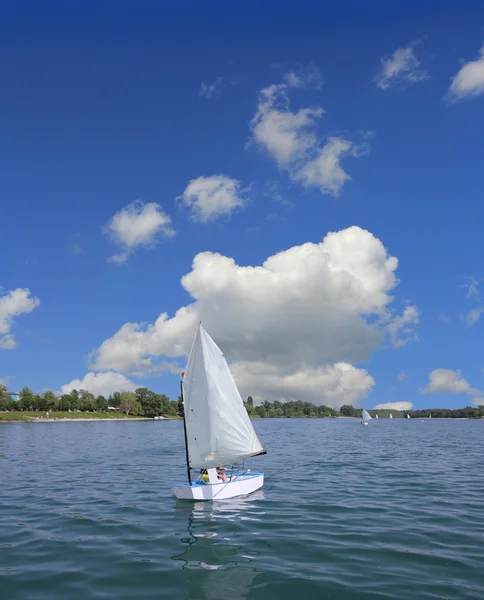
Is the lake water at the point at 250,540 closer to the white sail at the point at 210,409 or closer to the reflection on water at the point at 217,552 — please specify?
the reflection on water at the point at 217,552

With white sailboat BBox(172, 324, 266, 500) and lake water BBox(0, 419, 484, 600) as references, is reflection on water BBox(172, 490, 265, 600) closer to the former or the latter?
lake water BBox(0, 419, 484, 600)

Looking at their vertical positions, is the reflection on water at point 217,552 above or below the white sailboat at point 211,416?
below

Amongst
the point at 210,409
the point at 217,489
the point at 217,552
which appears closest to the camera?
the point at 217,552

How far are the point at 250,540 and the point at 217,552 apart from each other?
208 cm

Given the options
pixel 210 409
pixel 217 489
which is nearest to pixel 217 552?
pixel 217 489

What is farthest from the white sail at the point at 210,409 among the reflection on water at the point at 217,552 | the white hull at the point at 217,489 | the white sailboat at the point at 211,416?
the reflection on water at the point at 217,552

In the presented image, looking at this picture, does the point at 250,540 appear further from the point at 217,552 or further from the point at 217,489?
the point at 217,489

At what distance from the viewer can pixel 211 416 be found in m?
30.4

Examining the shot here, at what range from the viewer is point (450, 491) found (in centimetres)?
3297

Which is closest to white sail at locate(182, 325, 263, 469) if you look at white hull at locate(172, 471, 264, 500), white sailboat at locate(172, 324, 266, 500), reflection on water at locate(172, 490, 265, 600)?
white sailboat at locate(172, 324, 266, 500)

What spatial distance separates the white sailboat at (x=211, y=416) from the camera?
3047cm

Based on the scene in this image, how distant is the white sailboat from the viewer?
30469 mm

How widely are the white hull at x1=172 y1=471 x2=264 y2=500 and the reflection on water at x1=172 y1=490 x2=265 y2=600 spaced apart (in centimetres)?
42

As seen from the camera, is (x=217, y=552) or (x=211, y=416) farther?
(x=211, y=416)
